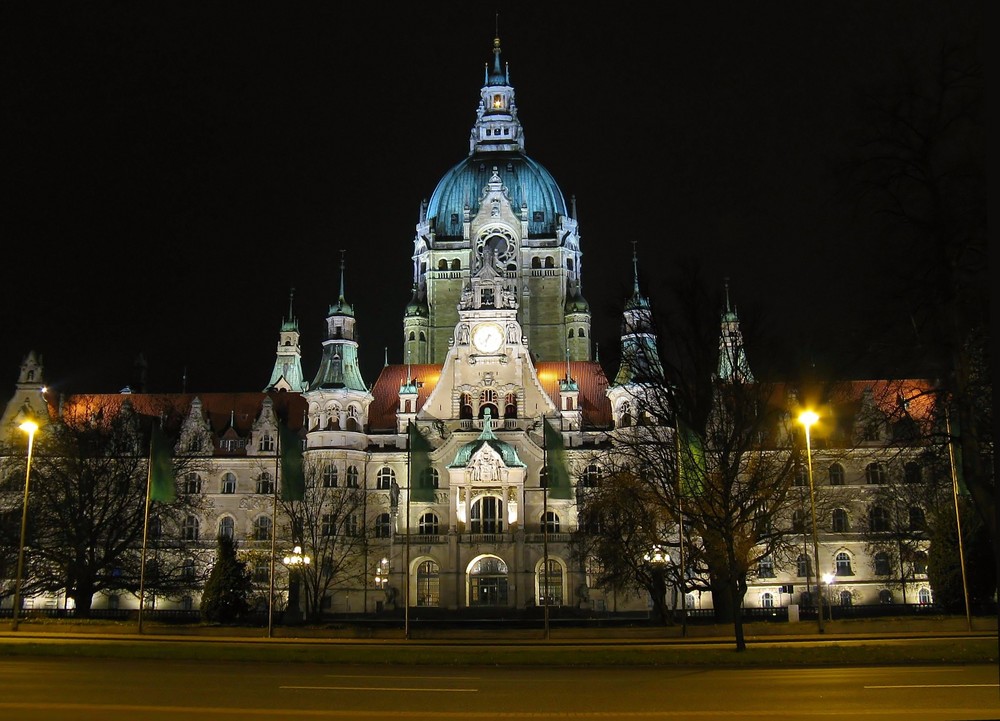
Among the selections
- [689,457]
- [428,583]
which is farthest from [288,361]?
[689,457]

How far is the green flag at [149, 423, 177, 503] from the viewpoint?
47625 mm

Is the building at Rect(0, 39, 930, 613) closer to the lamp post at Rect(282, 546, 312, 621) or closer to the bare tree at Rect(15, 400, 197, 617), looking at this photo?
the lamp post at Rect(282, 546, 312, 621)

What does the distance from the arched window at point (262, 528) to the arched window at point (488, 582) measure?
51.0 ft

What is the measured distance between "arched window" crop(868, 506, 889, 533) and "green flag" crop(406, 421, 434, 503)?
35459mm

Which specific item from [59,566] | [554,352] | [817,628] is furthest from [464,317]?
[817,628]


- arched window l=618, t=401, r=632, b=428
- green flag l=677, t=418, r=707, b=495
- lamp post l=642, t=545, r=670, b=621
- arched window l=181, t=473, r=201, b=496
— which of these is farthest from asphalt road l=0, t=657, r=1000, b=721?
arched window l=181, t=473, r=201, b=496

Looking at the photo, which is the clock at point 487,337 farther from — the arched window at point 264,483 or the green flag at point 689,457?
the green flag at point 689,457

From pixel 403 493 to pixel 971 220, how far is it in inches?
2180

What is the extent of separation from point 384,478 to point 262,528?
9556 millimetres

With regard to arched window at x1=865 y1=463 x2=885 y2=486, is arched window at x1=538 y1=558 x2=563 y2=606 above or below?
below

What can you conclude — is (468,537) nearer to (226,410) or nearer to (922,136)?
(226,410)

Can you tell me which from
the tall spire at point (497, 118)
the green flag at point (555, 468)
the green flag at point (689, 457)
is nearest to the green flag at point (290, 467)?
the green flag at point (555, 468)

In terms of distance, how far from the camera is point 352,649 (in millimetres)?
30219

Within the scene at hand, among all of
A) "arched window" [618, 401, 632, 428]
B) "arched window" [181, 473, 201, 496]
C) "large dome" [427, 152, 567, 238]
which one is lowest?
"arched window" [181, 473, 201, 496]
